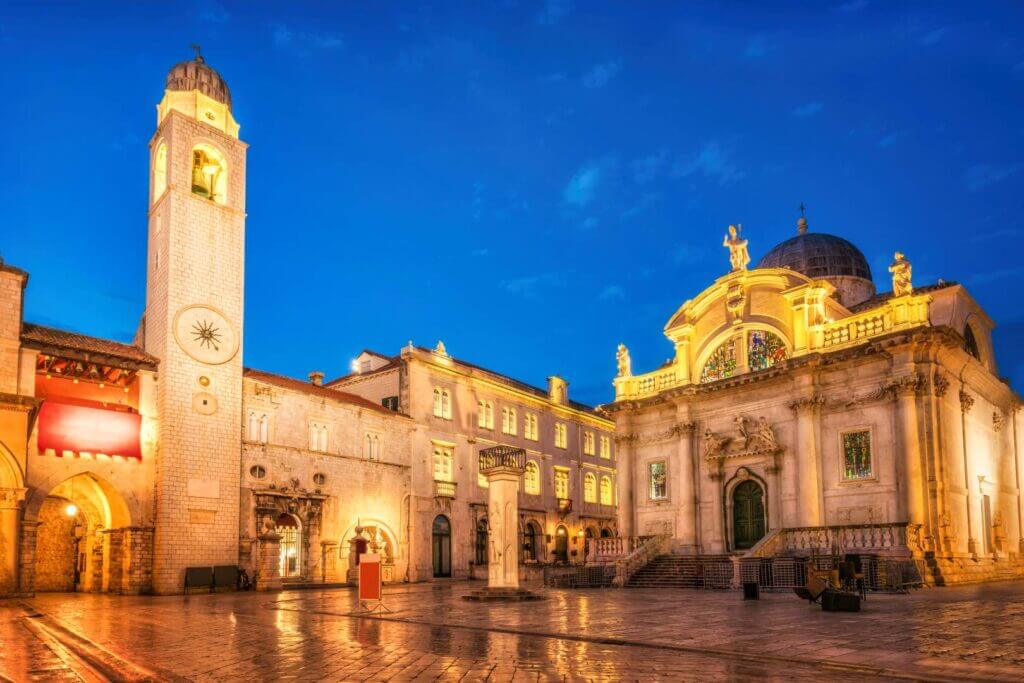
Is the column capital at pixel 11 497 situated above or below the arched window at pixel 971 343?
below

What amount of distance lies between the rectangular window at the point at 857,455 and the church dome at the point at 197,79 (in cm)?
3026

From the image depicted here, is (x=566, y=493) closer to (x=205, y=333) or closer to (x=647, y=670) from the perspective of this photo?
(x=205, y=333)

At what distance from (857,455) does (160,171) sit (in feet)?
101

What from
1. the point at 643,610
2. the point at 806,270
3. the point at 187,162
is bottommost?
the point at 643,610

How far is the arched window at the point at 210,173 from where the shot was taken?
3559 centimetres

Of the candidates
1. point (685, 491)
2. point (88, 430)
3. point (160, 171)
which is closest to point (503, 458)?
point (685, 491)

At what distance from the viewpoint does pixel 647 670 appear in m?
9.45

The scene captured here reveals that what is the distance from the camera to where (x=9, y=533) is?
24.0 meters

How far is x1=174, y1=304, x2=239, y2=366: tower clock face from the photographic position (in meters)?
32.7

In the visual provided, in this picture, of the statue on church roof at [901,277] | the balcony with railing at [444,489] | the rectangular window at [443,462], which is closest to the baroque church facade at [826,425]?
the statue on church roof at [901,277]

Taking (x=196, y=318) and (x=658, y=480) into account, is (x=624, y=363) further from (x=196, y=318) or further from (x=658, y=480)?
(x=196, y=318)

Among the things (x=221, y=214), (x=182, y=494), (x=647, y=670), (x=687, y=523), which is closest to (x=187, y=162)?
(x=221, y=214)

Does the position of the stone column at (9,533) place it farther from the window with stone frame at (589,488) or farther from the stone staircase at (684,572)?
the window with stone frame at (589,488)

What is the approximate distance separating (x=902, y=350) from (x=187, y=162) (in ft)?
95.4
